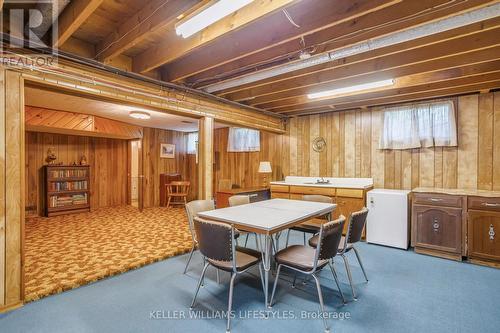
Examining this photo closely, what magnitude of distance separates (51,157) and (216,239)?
5.72 m

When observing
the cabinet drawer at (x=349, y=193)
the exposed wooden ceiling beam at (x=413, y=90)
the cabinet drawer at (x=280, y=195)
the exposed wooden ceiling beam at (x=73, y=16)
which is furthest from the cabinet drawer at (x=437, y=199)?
the exposed wooden ceiling beam at (x=73, y=16)

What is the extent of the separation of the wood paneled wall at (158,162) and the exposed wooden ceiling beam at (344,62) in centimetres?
398

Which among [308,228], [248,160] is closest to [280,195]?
[248,160]

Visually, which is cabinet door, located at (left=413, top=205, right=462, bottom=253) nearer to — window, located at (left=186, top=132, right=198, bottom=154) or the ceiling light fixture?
the ceiling light fixture

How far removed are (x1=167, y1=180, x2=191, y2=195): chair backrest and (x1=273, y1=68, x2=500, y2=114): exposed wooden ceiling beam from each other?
3781mm

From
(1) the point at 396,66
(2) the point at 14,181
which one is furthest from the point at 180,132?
(1) the point at 396,66

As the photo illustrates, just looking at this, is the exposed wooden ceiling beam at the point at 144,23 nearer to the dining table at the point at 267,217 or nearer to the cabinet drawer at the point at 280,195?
the dining table at the point at 267,217

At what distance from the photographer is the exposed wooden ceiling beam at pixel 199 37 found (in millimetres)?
1831

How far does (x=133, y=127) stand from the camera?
253 inches

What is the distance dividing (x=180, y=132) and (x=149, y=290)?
623 centimetres

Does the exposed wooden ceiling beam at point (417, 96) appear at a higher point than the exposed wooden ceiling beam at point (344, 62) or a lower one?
lower

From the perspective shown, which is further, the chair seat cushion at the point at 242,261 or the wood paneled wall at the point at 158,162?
the wood paneled wall at the point at 158,162

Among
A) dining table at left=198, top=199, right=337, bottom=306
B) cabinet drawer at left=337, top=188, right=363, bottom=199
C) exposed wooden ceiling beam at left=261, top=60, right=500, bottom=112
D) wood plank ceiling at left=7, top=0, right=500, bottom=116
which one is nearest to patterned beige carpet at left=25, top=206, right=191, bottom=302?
dining table at left=198, top=199, right=337, bottom=306

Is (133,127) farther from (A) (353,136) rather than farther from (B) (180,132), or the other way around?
(A) (353,136)
